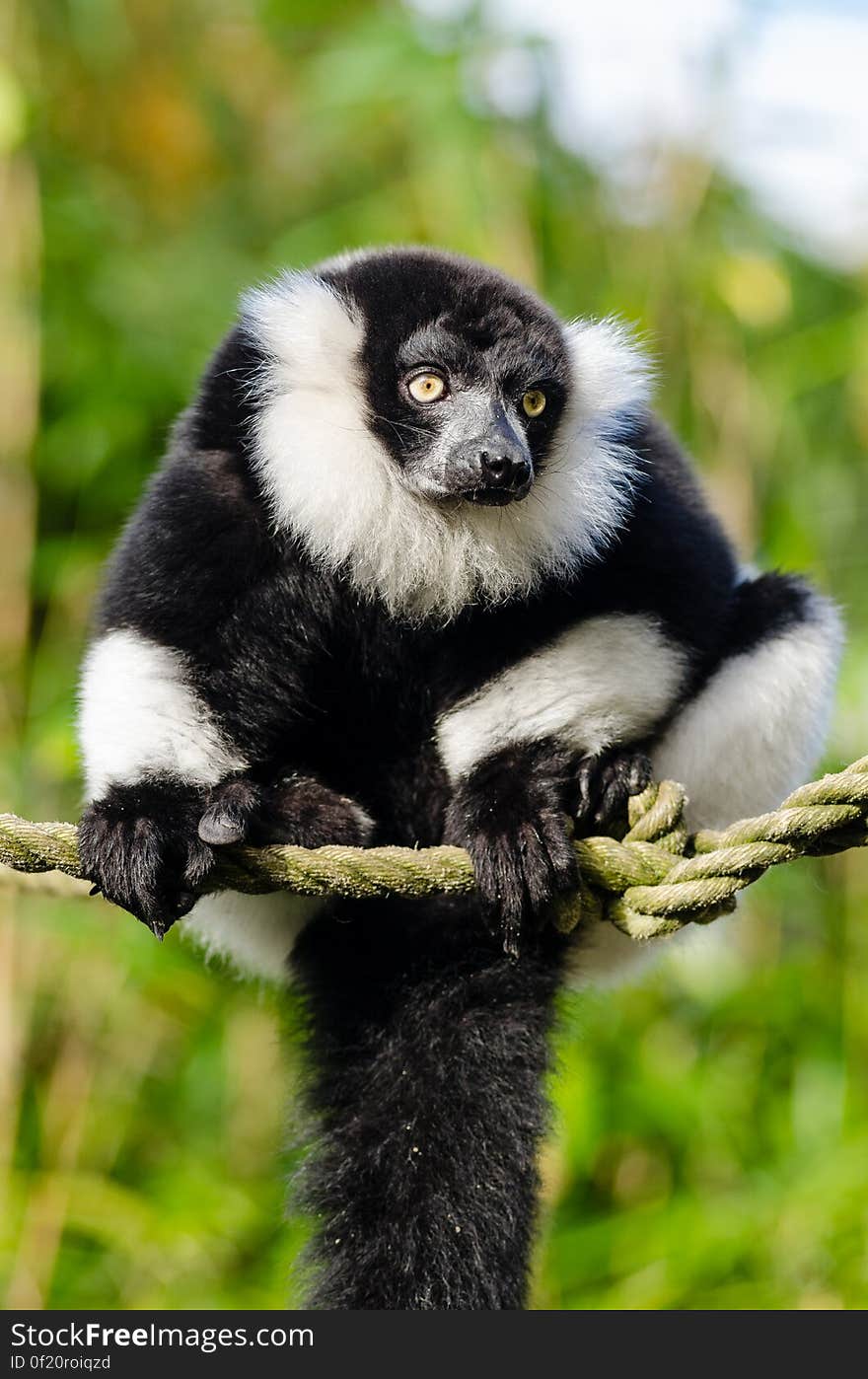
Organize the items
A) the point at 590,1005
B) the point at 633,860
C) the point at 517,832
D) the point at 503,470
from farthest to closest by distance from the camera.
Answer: the point at 590,1005
the point at 503,470
the point at 517,832
the point at 633,860

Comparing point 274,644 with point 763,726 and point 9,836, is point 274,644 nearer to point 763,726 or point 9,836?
point 9,836

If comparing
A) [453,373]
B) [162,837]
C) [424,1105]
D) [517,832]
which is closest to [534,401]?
[453,373]

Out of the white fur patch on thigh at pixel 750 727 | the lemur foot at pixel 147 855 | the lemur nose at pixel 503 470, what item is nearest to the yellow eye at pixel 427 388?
the lemur nose at pixel 503 470

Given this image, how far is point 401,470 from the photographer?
9.09 ft

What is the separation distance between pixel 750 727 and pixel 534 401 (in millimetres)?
757

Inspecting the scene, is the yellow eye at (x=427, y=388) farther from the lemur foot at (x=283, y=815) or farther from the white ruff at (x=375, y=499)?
the lemur foot at (x=283, y=815)

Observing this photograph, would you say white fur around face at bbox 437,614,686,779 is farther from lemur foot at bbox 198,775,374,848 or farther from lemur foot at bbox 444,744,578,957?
lemur foot at bbox 198,775,374,848

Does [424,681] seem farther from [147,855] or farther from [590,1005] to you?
[590,1005]

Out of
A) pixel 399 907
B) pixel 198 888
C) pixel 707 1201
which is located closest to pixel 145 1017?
pixel 707 1201

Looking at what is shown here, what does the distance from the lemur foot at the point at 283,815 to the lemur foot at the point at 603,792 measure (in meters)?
0.39

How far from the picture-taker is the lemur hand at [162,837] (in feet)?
7.68

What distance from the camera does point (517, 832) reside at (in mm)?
2439

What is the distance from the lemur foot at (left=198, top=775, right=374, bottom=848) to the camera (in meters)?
2.36

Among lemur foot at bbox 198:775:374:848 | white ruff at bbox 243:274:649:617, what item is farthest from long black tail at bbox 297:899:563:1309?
white ruff at bbox 243:274:649:617
